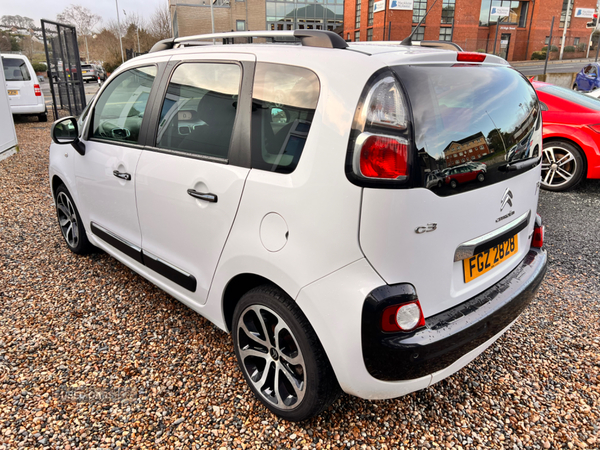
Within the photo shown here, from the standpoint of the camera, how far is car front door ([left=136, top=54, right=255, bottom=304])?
6.86 feet

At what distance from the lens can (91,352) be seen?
2666 millimetres

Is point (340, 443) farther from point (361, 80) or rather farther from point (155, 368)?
point (361, 80)

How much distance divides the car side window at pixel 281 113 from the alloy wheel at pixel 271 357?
27.2 inches

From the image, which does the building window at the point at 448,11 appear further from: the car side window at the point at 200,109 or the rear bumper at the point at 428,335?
the rear bumper at the point at 428,335

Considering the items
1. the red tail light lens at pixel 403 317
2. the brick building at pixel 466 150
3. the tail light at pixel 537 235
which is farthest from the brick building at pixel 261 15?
the red tail light lens at pixel 403 317

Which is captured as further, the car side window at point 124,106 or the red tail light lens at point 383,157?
the car side window at point 124,106

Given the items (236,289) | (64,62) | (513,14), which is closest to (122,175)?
(236,289)

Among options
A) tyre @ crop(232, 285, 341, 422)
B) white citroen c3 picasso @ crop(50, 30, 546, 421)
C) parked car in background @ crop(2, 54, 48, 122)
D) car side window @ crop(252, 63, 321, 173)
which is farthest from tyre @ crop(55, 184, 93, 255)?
parked car in background @ crop(2, 54, 48, 122)

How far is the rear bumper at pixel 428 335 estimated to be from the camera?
1641 millimetres

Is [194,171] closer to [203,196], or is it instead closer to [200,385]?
[203,196]

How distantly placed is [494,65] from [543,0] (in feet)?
197

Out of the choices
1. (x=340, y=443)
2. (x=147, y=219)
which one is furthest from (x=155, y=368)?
(x=340, y=443)

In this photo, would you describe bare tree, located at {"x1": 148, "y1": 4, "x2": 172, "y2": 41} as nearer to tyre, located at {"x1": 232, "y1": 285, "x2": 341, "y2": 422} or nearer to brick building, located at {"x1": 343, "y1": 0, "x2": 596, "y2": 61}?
brick building, located at {"x1": 343, "y1": 0, "x2": 596, "y2": 61}

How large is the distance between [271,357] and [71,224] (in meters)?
2.79
